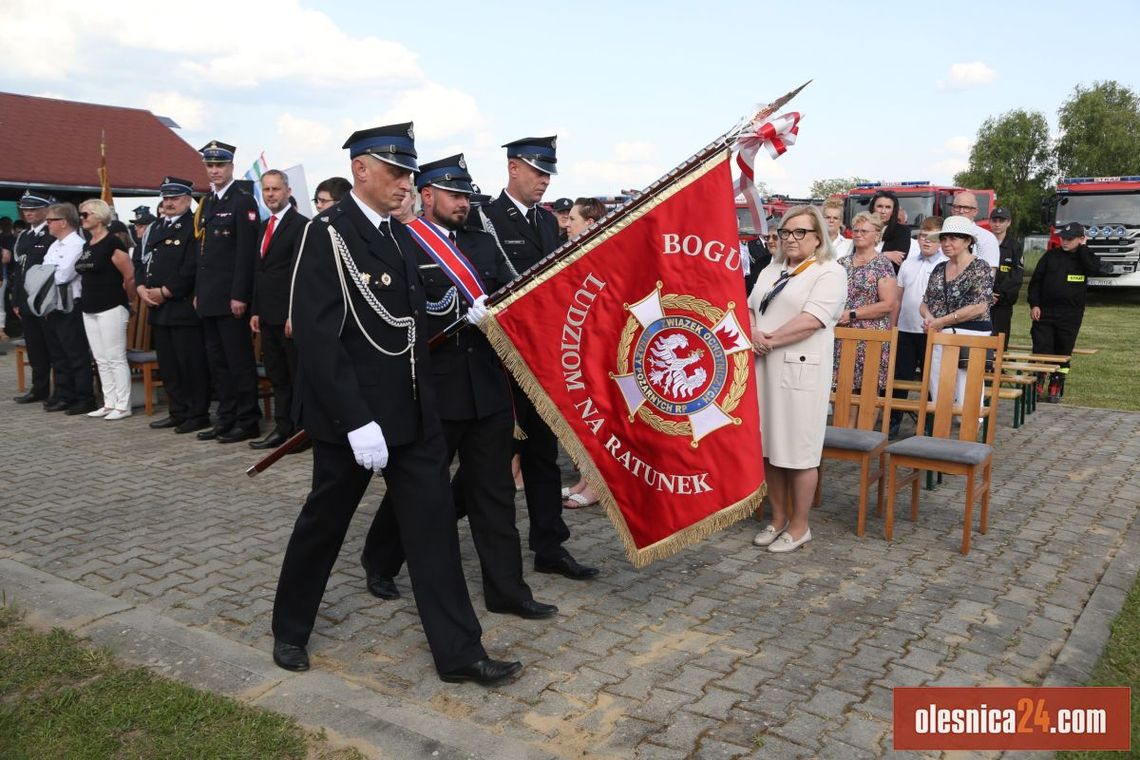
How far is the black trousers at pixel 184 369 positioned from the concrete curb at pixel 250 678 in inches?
160

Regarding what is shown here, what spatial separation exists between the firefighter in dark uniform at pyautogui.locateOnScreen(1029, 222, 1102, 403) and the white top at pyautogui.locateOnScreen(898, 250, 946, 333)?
9.96 ft

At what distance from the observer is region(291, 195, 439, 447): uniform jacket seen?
3.38 m

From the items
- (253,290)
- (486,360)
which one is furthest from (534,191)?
(253,290)

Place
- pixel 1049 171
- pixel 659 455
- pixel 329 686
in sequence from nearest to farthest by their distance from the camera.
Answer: pixel 329 686 < pixel 659 455 < pixel 1049 171

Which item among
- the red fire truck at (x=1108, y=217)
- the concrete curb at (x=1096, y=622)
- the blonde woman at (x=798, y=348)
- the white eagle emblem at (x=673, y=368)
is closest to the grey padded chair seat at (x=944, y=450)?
Result: the blonde woman at (x=798, y=348)

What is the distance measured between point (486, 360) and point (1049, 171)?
54228 mm

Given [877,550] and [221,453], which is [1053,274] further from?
[221,453]

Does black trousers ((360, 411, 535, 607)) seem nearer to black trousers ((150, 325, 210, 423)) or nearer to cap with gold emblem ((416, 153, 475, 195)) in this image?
cap with gold emblem ((416, 153, 475, 195))

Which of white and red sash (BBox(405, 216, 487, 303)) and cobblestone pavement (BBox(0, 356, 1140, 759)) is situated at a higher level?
white and red sash (BBox(405, 216, 487, 303))

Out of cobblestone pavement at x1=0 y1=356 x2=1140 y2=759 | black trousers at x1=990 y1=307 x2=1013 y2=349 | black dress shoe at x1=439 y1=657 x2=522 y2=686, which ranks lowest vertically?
cobblestone pavement at x1=0 y1=356 x2=1140 y2=759

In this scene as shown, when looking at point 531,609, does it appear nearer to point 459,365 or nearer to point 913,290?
point 459,365

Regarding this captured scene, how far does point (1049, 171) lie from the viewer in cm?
5044

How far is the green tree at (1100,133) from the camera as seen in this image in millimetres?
46594

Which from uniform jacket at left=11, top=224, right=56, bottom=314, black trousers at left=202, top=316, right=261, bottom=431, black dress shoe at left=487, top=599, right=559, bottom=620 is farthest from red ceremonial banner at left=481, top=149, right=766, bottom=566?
uniform jacket at left=11, top=224, right=56, bottom=314
